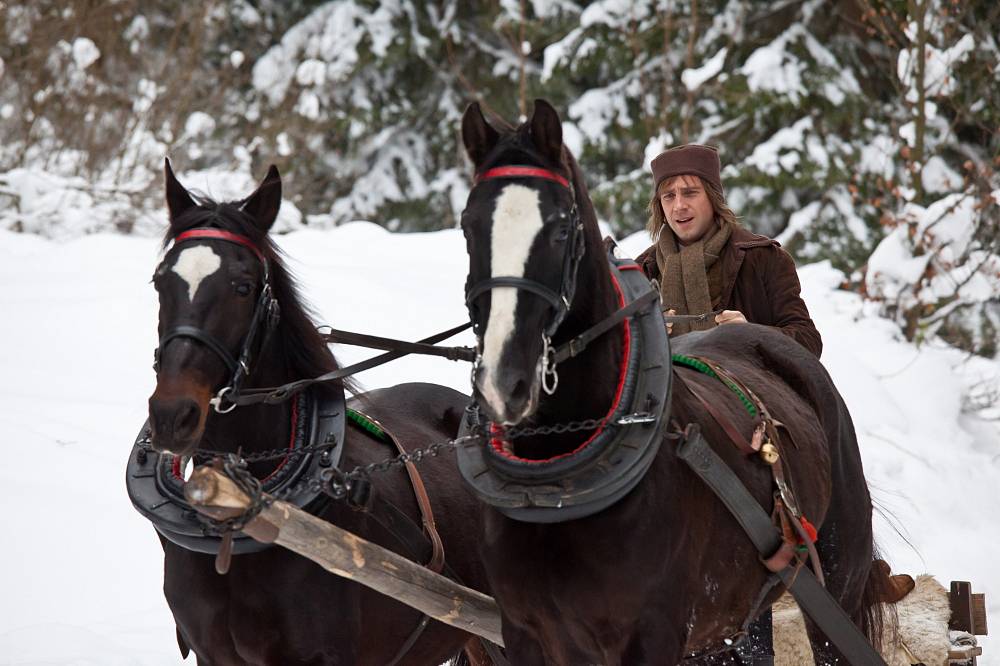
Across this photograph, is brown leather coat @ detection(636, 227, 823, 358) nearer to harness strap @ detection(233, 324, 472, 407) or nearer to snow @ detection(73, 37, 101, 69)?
harness strap @ detection(233, 324, 472, 407)

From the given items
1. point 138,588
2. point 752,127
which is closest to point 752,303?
point 138,588

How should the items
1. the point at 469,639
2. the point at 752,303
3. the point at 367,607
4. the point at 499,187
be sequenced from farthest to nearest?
the point at 752,303 → the point at 469,639 → the point at 367,607 → the point at 499,187

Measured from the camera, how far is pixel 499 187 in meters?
2.29

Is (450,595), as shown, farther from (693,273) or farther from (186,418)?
(693,273)

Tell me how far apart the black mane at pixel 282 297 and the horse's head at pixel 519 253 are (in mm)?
721

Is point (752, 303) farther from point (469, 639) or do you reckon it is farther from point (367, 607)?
point (367, 607)

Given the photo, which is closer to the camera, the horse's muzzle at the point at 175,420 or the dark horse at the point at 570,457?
the dark horse at the point at 570,457

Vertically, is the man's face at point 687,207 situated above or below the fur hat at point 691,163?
below

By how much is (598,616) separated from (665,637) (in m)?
0.17

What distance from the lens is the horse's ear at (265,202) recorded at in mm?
2877

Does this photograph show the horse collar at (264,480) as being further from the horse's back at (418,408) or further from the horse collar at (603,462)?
the horse's back at (418,408)

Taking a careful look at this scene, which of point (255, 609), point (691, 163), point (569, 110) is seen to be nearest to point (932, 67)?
point (569, 110)

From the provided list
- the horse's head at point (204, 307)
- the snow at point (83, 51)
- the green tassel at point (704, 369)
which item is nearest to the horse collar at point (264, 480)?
the horse's head at point (204, 307)

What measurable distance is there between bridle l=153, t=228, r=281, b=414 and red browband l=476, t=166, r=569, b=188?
2.41 ft
